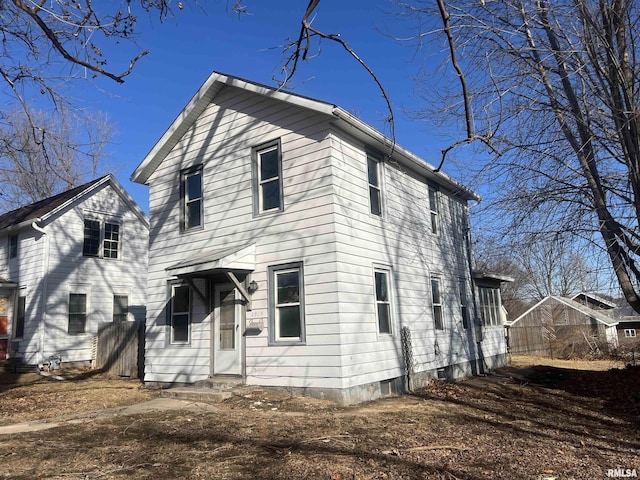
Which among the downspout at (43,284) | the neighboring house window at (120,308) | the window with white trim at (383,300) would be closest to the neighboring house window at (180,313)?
the window with white trim at (383,300)

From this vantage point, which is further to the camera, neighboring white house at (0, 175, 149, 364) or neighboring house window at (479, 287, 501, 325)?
neighboring white house at (0, 175, 149, 364)

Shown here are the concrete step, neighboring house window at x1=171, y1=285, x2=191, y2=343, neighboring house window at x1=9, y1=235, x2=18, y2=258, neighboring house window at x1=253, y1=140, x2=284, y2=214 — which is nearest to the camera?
the concrete step

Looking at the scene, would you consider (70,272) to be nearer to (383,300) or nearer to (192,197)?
(192,197)

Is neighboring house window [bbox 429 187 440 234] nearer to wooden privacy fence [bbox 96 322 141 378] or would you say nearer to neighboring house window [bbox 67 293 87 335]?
wooden privacy fence [bbox 96 322 141 378]

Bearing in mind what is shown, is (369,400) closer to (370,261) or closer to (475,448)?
(370,261)

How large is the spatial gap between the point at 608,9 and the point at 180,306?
10.5m

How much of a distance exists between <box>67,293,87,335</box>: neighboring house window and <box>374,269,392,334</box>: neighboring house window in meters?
12.7

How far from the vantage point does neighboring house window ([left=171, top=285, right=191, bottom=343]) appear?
1153cm

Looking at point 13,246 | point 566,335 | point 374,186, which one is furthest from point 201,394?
point 566,335

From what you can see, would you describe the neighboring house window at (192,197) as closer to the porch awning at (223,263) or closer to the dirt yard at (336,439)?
the porch awning at (223,263)

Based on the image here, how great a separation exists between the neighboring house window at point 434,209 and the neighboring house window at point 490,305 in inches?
149

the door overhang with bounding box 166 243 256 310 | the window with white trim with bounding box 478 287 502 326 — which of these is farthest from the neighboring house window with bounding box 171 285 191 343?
the window with white trim with bounding box 478 287 502 326

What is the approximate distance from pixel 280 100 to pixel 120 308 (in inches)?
506

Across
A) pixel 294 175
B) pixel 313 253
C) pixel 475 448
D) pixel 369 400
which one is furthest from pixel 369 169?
pixel 475 448
